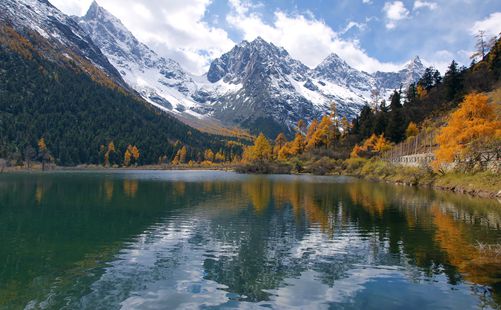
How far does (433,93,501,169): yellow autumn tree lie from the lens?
67750 millimetres

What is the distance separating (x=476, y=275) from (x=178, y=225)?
2485cm

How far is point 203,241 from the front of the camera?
30.4 metres

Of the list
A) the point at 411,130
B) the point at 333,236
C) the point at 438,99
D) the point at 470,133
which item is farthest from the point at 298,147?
the point at 333,236

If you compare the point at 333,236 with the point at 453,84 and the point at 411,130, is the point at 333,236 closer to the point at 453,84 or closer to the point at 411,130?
the point at 411,130

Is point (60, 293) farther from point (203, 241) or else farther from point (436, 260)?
point (436, 260)

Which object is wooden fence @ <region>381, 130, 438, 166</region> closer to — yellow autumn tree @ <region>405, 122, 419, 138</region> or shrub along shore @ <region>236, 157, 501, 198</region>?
shrub along shore @ <region>236, 157, 501, 198</region>

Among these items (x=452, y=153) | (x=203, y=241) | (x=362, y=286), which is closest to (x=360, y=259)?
(x=362, y=286)

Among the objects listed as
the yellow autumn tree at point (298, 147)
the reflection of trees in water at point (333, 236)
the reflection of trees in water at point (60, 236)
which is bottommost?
the reflection of trees in water at point (60, 236)

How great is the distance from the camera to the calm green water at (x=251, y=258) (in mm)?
18188

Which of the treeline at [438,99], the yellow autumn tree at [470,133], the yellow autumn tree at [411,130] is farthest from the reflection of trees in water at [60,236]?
the treeline at [438,99]

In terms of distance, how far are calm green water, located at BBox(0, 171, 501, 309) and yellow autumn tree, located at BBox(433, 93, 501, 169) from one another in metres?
24.6

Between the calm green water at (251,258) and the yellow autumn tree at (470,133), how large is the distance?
24.6 metres

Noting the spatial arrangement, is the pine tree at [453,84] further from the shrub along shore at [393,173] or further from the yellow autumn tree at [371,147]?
the shrub along shore at [393,173]

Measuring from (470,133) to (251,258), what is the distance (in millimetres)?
60816
